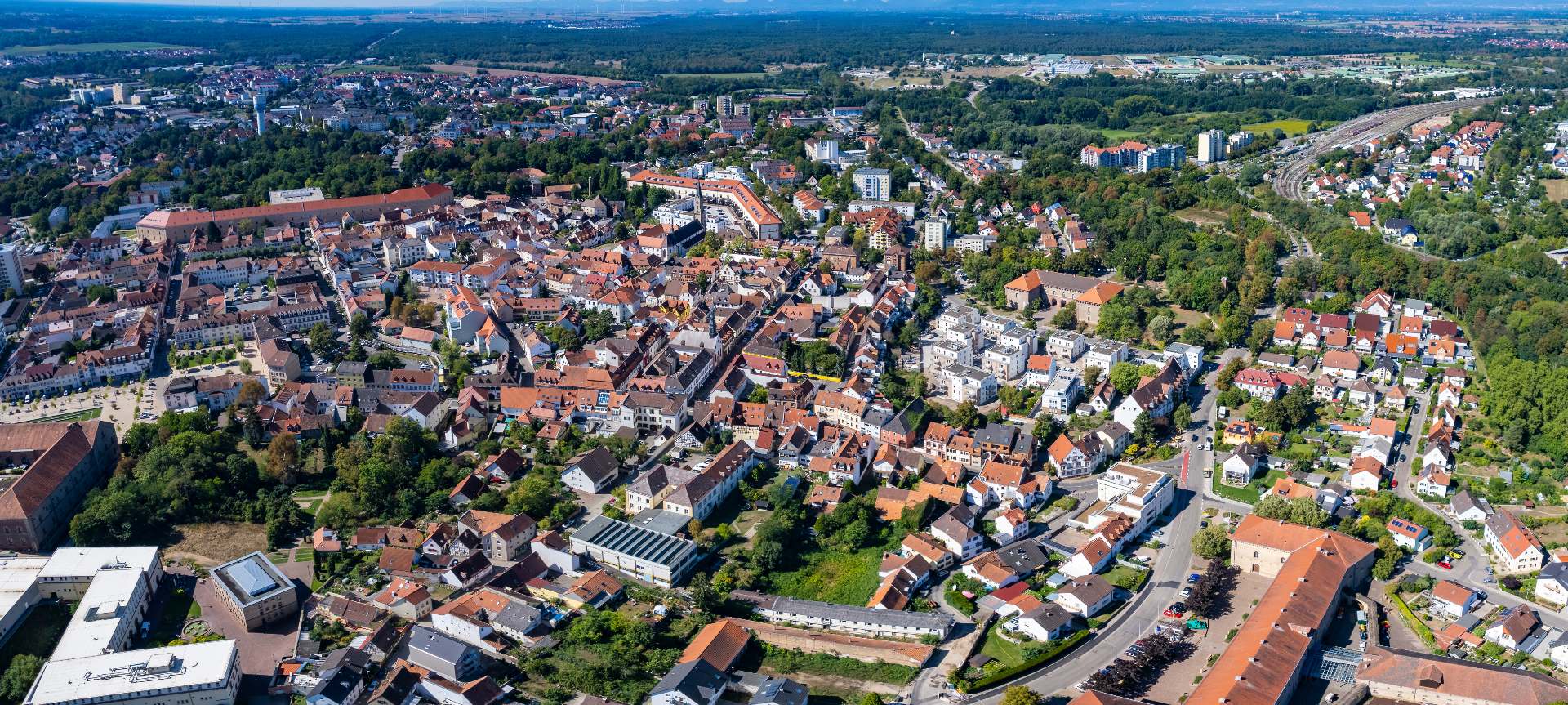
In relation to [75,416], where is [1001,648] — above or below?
below

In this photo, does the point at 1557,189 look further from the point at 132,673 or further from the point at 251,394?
the point at 132,673

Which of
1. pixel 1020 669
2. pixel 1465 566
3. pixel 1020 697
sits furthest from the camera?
pixel 1465 566

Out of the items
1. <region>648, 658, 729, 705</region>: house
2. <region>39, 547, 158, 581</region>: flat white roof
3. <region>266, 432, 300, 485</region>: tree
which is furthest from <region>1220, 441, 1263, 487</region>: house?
<region>39, 547, 158, 581</region>: flat white roof

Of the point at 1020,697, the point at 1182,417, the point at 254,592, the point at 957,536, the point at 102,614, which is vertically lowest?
the point at 1020,697

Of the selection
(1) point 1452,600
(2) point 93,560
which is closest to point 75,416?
(2) point 93,560

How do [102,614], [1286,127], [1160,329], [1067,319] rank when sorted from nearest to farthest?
[102,614] → [1160,329] → [1067,319] → [1286,127]

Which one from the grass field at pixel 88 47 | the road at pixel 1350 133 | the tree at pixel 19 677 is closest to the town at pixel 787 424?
the tree at pixel 19 677

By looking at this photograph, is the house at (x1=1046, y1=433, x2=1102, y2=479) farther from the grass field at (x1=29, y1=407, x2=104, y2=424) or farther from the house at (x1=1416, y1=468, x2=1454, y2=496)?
the grass field at (x1=29, y1=407, x2=104, y2=424)
